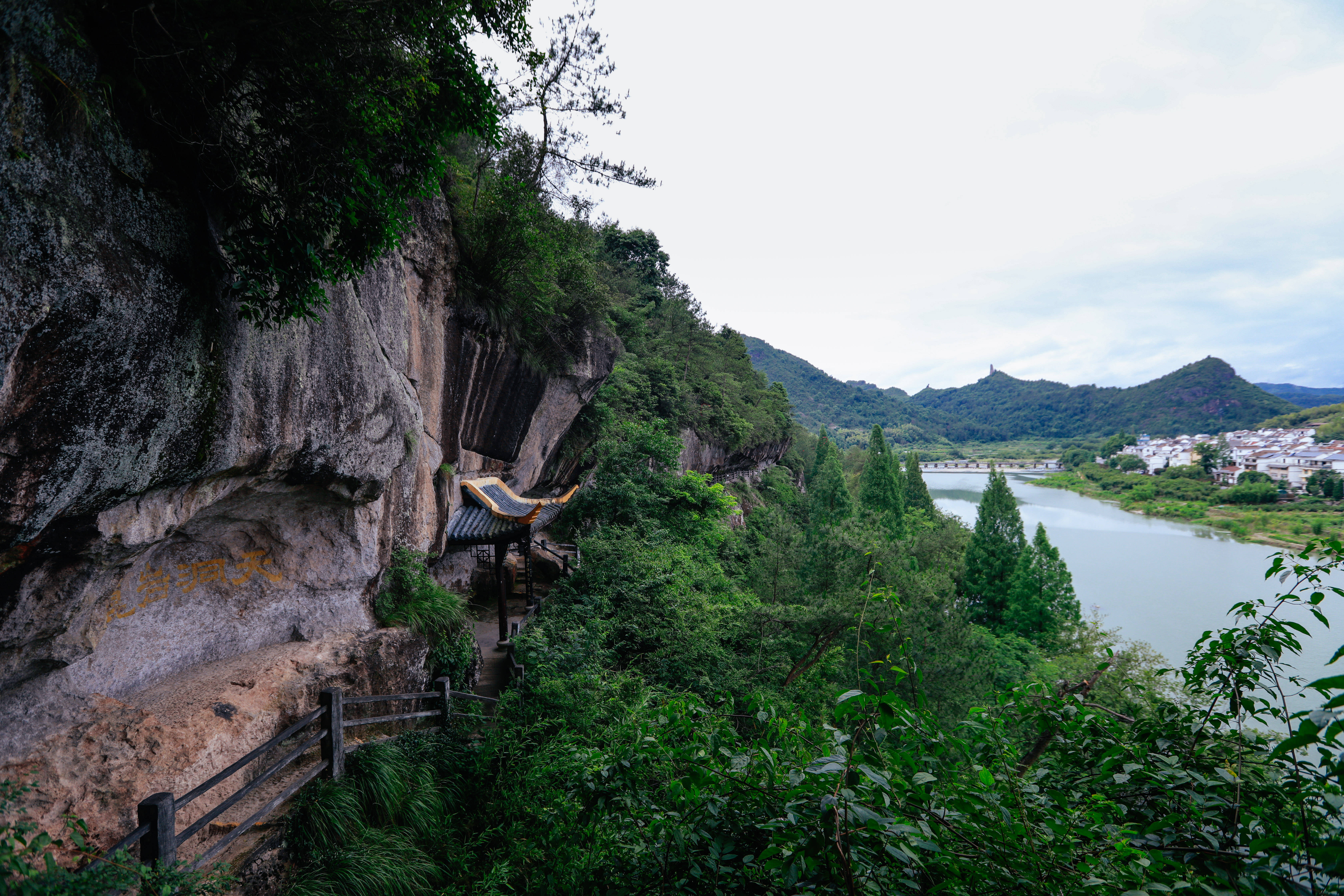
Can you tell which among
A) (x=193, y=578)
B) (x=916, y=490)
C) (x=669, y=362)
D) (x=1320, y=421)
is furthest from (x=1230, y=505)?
(x=193, y=578)

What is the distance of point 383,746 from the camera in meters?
5.68

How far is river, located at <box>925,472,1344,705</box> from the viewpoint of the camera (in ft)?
79.6

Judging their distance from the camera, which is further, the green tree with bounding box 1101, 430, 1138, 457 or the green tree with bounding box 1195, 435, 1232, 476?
the green tree with bounding box 1101, 430, 1138, 457

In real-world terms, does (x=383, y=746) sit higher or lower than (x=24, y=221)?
lower

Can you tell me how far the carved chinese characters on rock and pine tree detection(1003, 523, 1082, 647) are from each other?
24565 mm

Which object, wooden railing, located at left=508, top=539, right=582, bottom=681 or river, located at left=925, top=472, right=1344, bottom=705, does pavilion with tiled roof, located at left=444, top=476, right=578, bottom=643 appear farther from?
river, located at left=925, top=472, right=1344, bottom=705

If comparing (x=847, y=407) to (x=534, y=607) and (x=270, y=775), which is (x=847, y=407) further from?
(x=270, y=775)

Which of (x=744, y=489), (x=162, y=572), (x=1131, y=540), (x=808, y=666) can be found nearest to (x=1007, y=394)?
(x=1131, y=540)

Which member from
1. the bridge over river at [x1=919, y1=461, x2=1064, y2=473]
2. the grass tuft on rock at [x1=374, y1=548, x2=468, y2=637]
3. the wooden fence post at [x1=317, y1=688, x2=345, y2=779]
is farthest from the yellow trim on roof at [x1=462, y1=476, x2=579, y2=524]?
the bridge over river at [x1=919, y1=461, x2=1064, y2=473]

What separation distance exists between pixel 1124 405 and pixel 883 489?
11980cm

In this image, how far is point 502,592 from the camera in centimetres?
970

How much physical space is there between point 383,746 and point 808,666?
354 inches

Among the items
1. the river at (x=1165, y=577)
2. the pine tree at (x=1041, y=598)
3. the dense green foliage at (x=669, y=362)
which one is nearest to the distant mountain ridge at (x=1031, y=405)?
the river at (x=1165, y=577)

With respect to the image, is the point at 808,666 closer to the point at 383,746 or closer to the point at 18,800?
the point at 383,746
